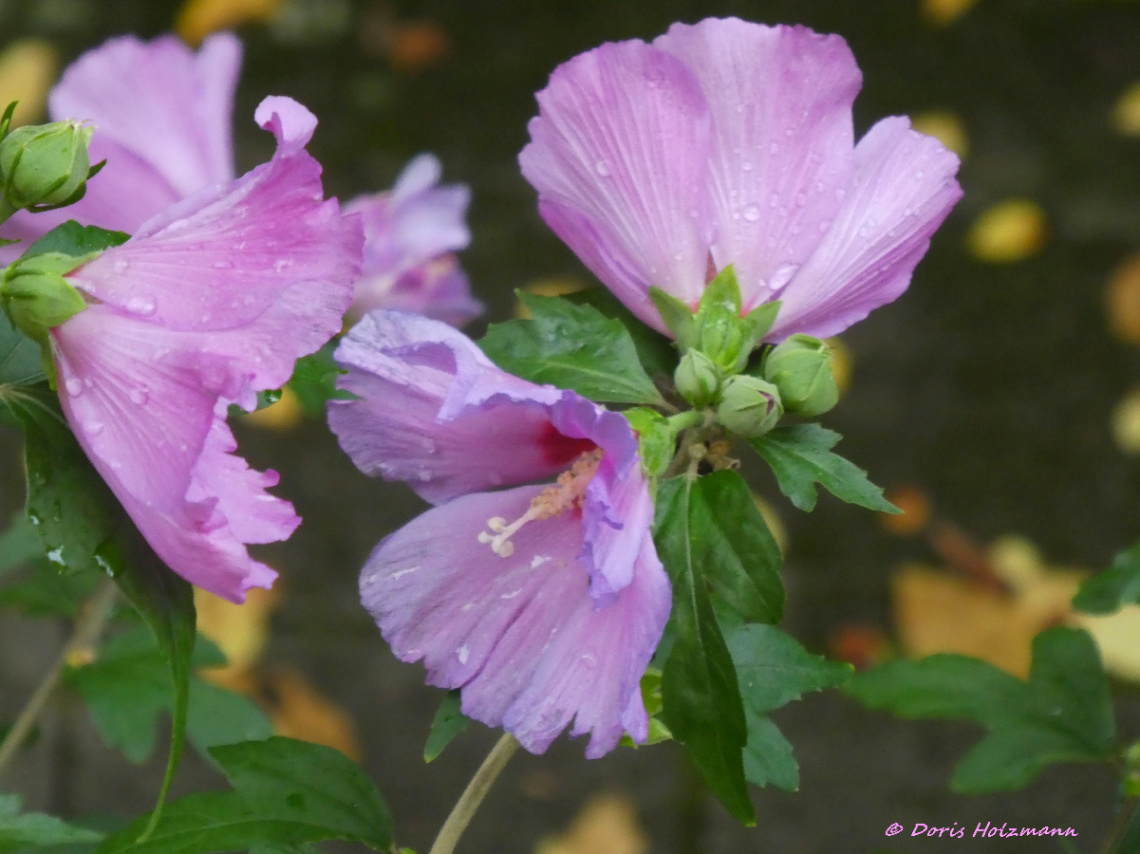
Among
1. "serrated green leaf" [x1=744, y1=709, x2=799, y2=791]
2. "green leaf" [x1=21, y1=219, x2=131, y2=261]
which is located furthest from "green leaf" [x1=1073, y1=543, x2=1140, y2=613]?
"green leaf" [x1=21, y1=219, x2=131, y2=261]

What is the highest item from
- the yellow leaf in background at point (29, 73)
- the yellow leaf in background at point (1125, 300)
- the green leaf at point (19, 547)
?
the green leaf at point (19, 547)

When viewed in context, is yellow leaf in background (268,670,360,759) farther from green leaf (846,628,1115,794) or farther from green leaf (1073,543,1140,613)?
green leaf (1073,543,1140,613)

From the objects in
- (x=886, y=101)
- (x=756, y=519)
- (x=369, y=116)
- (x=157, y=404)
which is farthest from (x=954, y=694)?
(x=369, y=116)

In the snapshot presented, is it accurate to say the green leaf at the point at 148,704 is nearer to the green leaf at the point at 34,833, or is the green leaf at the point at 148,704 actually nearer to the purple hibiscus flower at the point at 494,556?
the green leaf at the point at 34,833

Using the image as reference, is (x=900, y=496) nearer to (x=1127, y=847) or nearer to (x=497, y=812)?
(x=497, y=812)

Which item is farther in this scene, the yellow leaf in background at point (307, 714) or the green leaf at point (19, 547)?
the yellow leaf in background at point (307, 714)

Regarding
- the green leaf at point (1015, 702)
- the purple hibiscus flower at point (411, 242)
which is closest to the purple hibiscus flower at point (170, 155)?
the purple hibiscus flower at point (411, 242)
